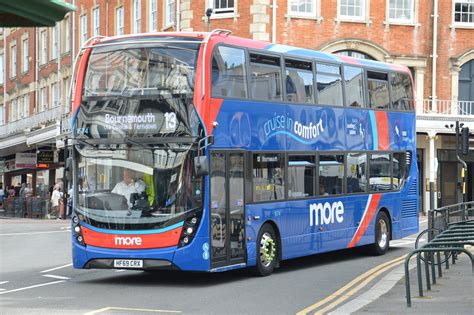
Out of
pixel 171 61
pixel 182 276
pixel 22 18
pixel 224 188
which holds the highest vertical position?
pixel 171 61

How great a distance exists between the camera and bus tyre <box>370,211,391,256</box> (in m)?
20.7

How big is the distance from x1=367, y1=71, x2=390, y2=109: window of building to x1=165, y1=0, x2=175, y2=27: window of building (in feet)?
78.3

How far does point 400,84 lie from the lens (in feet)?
72.1

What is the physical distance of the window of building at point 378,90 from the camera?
67.2ft

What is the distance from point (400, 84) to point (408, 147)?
5.03 feet

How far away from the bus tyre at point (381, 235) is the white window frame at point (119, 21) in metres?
30.5

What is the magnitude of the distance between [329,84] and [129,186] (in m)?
5.75

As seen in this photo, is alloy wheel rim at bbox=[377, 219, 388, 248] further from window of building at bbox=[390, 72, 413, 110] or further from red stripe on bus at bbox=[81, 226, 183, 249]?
red stripe on bus at bbox=[81, 226, 183, 249]

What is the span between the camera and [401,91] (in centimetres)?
2198

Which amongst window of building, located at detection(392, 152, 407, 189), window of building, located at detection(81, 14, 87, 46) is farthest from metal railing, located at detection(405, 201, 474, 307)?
window of building, located at detection(81, 14, 87, 46)

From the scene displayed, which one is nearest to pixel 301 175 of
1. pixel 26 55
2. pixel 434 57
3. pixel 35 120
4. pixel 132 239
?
pixel 132 239

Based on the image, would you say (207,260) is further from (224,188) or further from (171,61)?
(171,61)

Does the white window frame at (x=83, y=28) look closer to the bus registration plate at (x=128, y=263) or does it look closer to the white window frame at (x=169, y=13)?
the white window frame at (x=169, y=13)

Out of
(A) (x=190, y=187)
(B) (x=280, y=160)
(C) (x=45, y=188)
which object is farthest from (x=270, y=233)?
(C) (x=45, y=188)
